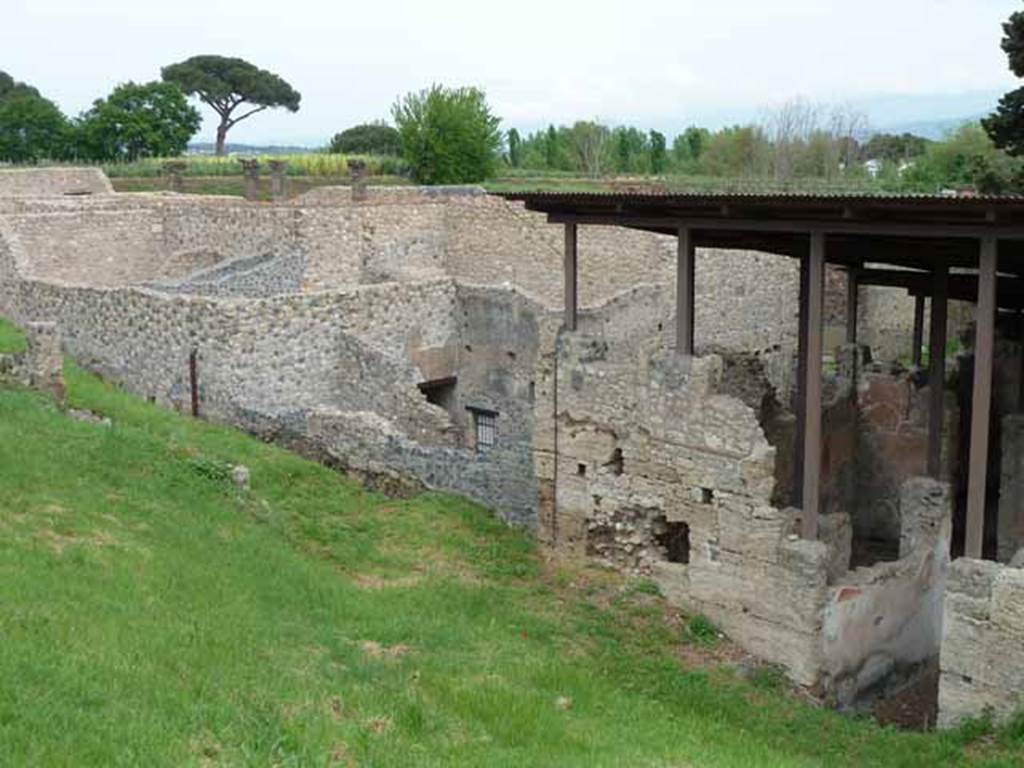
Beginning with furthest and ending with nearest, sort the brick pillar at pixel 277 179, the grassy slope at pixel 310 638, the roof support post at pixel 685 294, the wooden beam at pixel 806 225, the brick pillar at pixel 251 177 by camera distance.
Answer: the brick pillar at pixel 277 179 → the brick pillar at pixel 251 177 → the roof support post at pixel 685 294 → the wooden beam at pixel 806 225 → the grassy slope at pixel 310 638

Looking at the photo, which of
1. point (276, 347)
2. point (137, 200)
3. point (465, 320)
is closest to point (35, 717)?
point (276, 347)

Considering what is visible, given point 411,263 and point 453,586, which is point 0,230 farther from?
point 453,586

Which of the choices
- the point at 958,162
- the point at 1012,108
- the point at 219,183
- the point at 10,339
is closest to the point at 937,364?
the point at 1012,108

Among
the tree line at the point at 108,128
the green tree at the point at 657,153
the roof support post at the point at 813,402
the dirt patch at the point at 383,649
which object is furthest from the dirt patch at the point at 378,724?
the green tree at the point at 657,153

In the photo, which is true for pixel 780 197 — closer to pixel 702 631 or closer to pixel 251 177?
pixel 702 631

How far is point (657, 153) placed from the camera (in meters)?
76.3

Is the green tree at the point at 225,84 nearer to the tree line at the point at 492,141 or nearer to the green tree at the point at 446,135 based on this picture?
the tree line at the point at 492,141

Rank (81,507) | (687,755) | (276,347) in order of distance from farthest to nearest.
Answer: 1. (276,347)
2. (81,507)
3. (687,755)

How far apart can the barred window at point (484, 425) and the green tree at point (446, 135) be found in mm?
25463

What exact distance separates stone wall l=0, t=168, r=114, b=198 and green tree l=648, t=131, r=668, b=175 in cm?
4030

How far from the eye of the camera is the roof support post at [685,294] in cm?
1494

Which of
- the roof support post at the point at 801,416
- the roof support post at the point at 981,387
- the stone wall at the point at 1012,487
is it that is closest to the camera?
the roof support post at the point at 981,387

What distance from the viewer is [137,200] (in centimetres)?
3145

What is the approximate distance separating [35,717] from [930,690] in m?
10.7
